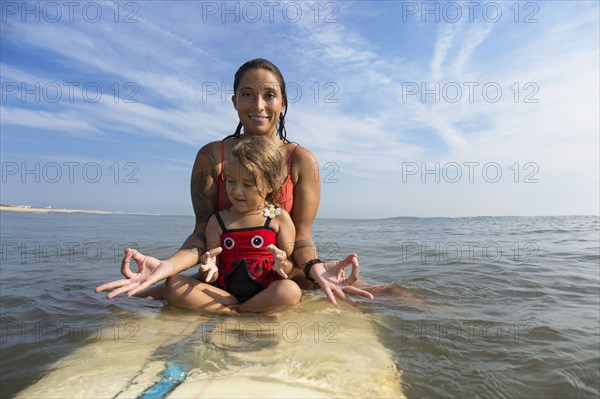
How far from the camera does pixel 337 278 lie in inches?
106

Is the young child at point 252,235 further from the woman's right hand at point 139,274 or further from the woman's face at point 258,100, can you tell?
the woman's face at point 258,100

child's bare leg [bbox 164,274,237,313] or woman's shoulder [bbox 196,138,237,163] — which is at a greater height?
woman's shoulder [bbox 196,138,237,163]

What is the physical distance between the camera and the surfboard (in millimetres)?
1654

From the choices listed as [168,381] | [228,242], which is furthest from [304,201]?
[168,381]

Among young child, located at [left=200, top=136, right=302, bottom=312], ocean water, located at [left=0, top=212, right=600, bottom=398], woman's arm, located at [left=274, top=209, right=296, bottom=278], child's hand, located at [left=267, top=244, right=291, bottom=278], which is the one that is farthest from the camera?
woman's arm, located at [left=274, top=209, right=296, bottom=278]

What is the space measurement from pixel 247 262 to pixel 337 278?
749 millimetres

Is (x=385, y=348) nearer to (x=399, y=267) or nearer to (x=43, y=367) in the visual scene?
(x=43, y=367)

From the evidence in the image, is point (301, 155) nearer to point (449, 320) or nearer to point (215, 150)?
point (215, 150)

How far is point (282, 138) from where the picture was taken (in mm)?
3918

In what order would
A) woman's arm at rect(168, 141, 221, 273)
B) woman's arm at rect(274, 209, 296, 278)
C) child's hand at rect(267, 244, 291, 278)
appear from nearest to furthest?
child's hand at rect(267, 244, 291, 278) < woman's arm at rect(274, 209, 296, 278) < woman's arm at rect(168, 141, 221, 273)

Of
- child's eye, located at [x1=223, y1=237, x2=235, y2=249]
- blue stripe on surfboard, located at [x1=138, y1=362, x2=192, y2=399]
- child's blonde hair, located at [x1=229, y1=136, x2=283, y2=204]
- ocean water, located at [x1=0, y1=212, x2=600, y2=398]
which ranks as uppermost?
child's blonde hair, located at [x1=229, y1=136, x2=283, y2=204]

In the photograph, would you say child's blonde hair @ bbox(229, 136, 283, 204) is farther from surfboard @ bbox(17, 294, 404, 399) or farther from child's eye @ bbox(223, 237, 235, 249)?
surfboard @ bbox(17, 294, 404, 399)

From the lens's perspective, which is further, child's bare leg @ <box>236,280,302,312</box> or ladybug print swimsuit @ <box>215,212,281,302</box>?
ladybug print swimsuit @ <box>215,212,281,302</box>

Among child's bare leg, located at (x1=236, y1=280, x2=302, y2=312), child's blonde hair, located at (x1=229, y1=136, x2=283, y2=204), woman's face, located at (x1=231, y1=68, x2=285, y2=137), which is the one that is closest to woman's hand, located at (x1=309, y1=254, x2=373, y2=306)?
child's bare leg, located at (x1=236, y1=280, x2=302, y2=312)
